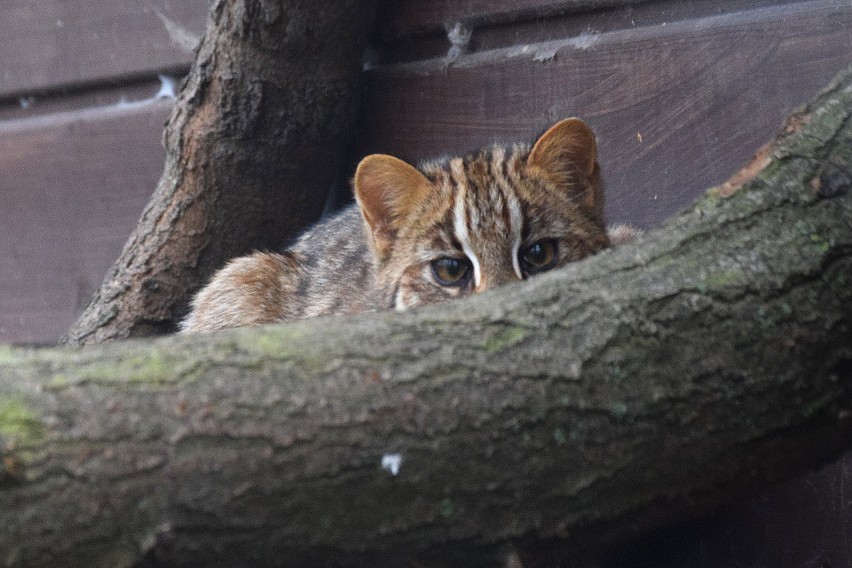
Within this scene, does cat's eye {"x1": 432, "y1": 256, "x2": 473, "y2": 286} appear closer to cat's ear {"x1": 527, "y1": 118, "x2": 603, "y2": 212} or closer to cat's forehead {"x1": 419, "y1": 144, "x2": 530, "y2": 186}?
cat's forehead {"x1": 419, "y1": 144, "x2": 530, "y2": 186}

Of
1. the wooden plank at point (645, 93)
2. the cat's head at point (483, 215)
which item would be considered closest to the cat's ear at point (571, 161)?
the cat's head at point (483, 215)

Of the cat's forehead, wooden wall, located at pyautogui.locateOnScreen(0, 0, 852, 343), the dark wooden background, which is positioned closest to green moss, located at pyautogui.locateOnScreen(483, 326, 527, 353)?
the dark wooden background

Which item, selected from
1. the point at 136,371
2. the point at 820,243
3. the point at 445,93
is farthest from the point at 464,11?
the point at 136,371

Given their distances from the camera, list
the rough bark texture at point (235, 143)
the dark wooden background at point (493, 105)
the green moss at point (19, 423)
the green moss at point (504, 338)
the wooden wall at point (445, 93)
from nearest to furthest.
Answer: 1. the green moss at point (19, 423)
2. the green moss at point (504, 338)
3. the dark wooden background at point (493, 105)
4. the wooden wall at point (445, 93)
5. the rough bark texture at point (235, 143)

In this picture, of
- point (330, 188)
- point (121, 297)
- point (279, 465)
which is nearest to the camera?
point (279, 465)

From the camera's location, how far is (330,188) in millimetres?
4547

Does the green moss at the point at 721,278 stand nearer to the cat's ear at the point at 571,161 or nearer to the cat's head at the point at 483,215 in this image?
the cat's head at the point at 483,215

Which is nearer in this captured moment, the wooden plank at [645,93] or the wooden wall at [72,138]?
the wooden plank at [645,93]

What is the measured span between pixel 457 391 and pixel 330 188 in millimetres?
2679

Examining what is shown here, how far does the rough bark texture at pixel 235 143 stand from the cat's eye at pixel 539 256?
1218 mm

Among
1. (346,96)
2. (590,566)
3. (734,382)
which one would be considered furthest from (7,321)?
(734,382)

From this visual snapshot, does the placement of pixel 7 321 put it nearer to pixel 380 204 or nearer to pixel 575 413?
pixel 380 204

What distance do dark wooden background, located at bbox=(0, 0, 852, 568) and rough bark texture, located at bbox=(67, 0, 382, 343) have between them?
359 mm

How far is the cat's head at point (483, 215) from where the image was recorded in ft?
11.1
